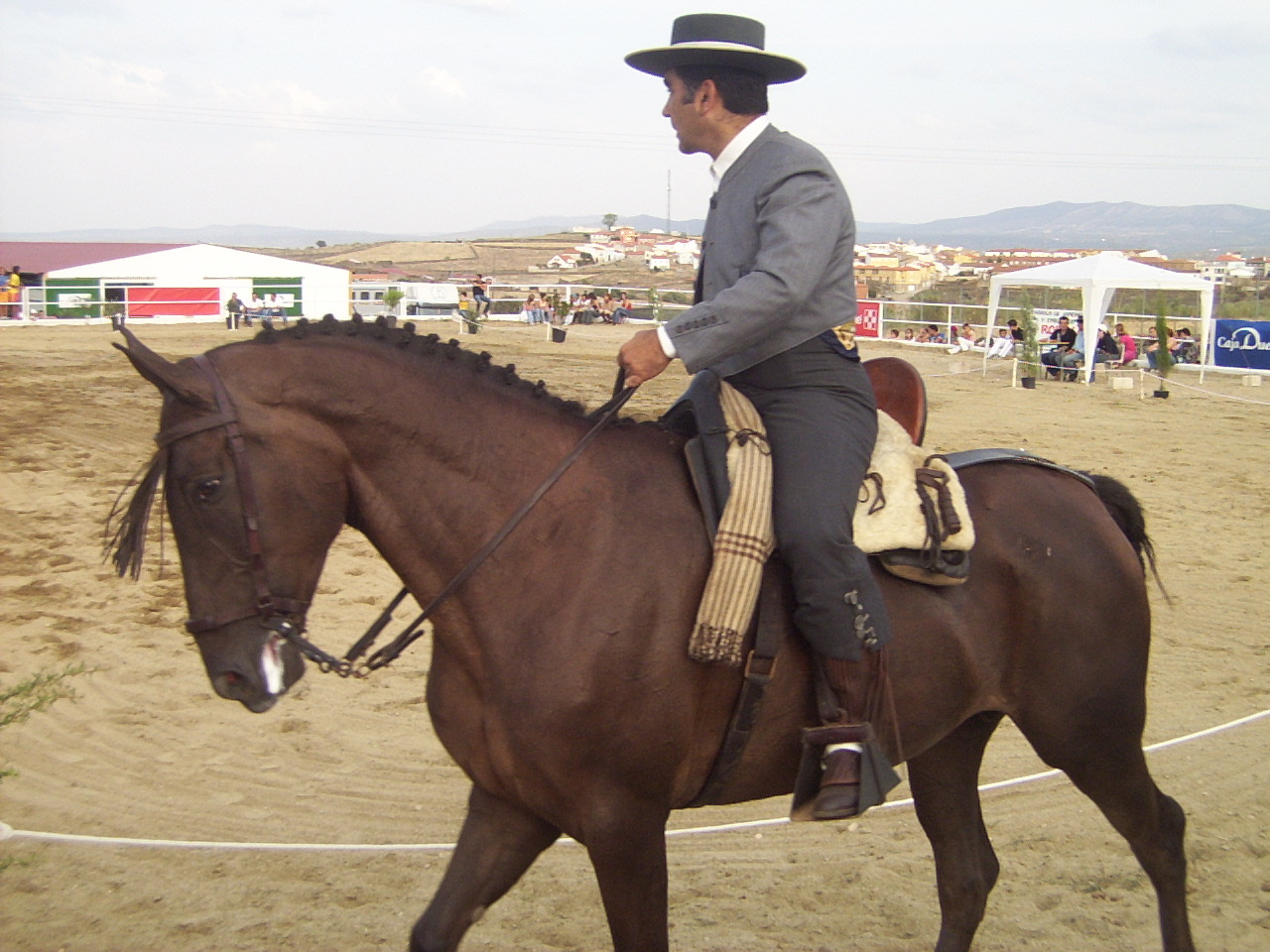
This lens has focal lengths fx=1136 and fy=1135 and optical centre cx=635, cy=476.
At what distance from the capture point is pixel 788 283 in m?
2.91

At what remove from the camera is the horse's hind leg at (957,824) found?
393 centimetres

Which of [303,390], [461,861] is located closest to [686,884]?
[461,861]

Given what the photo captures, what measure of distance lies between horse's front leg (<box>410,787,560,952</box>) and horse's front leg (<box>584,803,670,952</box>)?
0.27 metres

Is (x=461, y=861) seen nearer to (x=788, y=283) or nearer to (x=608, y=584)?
(x=608, y=584)

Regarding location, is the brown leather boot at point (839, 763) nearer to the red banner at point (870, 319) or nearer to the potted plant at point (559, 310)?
the red banner at point (870, 319)

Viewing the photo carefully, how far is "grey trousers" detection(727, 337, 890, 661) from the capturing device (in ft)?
9.89

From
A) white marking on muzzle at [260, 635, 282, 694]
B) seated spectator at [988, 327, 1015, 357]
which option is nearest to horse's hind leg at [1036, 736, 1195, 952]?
white marking on muzzle at [260, 635, 282, 694]

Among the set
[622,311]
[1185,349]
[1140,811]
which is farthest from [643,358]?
[622,311]

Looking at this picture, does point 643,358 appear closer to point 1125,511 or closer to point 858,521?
point 858,521

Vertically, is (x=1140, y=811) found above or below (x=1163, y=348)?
below

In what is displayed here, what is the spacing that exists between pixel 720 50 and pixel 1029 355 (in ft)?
67.4

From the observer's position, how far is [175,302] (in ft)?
100

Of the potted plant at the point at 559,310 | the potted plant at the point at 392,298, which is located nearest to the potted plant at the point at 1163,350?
the potted plant at the point at 559,310

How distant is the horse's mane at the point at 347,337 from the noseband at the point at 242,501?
0.10 metres
